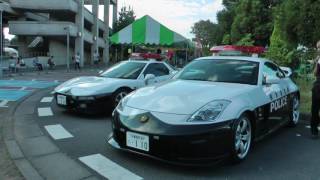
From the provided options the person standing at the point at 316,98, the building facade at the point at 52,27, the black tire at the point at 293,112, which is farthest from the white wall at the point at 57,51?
the person standing at the point at 316,98

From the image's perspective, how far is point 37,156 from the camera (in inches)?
196

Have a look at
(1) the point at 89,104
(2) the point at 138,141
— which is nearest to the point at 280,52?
(1) the point at 89,104

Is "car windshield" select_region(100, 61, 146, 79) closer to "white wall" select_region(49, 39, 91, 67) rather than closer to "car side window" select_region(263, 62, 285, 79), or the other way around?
"car side window" select_region(263, 62, 285, 79)

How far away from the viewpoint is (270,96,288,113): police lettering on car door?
18.8 feet

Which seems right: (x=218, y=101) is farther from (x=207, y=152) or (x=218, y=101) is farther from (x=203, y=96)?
(x=207, y=152)

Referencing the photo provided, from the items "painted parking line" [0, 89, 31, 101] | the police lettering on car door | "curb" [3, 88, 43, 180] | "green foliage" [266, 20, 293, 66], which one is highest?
"green foliage" [266, 20, 293, 66]

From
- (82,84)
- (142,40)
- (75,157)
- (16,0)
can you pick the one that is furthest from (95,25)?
(75,157)

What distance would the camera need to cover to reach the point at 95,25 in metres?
47.7

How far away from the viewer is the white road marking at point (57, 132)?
609 cm

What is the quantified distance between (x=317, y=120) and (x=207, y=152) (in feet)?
9.12

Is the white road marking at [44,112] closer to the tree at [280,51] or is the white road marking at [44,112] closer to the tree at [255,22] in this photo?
the tree at [280,51]

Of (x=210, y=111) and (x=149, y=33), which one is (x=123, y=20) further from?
(x=210, y=111)

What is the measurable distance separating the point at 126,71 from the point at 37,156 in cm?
408

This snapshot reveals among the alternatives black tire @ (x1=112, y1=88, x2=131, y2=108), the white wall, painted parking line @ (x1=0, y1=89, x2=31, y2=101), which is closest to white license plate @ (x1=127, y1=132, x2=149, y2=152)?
black tire @ (x1=112, y1=88, x2=131, y2=108)
